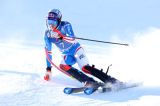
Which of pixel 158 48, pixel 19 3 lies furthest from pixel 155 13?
pixel 158 48

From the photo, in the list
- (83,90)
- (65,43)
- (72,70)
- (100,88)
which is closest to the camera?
(83,90)

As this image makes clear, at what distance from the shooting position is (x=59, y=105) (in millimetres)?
6695

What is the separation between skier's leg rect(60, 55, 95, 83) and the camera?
8.27 metres

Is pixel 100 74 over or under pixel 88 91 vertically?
over

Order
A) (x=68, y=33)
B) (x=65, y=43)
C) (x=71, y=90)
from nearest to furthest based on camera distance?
(x=71, y=90)
(x=68, y=33)
(x=65, y=43)

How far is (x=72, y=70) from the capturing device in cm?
856

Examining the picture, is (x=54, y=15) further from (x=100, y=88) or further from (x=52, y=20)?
(x=100, y=88)

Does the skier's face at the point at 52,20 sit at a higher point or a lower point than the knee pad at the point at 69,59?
higher

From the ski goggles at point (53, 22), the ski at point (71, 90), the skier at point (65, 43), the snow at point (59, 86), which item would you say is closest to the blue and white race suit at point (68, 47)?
the skier at point (65, 43)

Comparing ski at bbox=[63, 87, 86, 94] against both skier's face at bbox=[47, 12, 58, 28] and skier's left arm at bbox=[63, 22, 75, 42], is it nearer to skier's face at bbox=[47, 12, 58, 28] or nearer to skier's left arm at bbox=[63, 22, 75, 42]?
skier's left arm at bbox=[63, 22, 75, 42]

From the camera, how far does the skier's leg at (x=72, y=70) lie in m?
8.27

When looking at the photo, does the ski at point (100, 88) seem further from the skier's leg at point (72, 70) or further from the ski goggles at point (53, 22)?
the ski goggles at point (53, 22)

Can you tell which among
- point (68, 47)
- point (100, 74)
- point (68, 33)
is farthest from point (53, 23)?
point (100, 74)

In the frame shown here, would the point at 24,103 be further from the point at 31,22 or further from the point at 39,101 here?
the point at 31,22
